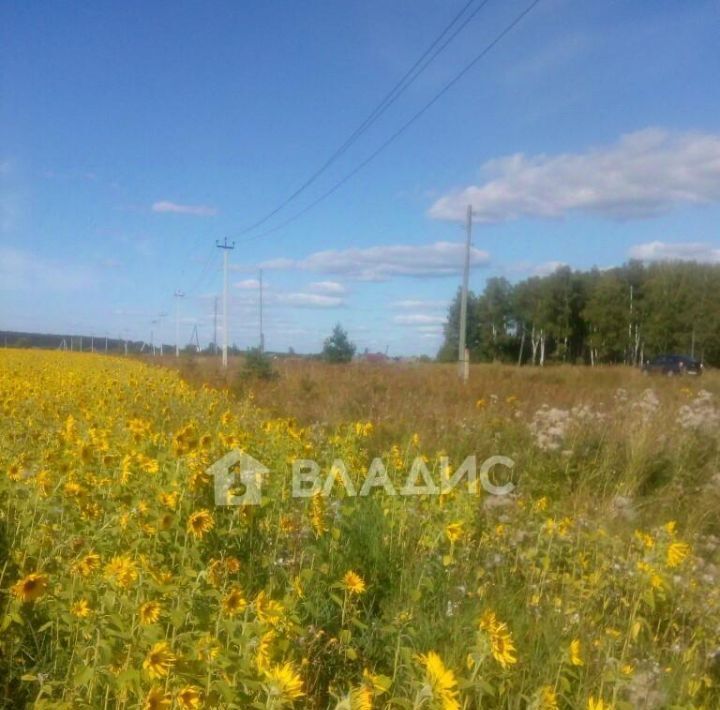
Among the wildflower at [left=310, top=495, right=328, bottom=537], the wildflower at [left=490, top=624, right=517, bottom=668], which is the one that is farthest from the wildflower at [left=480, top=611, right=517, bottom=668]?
the wildflower at [left=310, top=495, right=328, bottom=537]

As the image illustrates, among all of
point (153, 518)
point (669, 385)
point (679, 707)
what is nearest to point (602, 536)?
point (679, 707)

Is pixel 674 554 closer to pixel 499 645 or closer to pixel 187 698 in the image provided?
pixel 499 645

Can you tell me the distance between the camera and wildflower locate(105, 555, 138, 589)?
5.92 feet

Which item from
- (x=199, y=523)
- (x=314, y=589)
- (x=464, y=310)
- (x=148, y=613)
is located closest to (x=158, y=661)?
(x=148, y=613)

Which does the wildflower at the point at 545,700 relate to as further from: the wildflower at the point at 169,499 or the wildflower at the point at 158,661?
the wildflower at the point at 169,499

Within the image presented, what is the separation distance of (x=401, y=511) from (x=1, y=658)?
1.66 metres

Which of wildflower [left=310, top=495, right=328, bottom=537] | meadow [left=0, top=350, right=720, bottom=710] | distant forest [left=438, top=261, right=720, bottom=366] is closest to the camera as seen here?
A: meadow [left=0, top=350, right=720, bottom=710]

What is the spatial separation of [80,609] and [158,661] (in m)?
0.41

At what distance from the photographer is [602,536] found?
3.01m

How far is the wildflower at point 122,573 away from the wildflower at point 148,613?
0.53 ft

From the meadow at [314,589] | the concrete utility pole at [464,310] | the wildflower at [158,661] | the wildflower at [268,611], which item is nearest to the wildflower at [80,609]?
the meadow at [314,589]

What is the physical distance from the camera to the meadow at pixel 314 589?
1.62 meters

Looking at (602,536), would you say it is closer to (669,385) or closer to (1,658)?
(1,658)

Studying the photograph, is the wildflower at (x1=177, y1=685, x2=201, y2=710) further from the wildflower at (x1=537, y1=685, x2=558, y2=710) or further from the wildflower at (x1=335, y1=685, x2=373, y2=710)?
the wildflower at (x1=537, y1=685, x2=558, y2=710)
